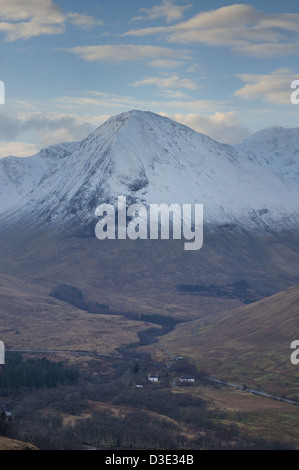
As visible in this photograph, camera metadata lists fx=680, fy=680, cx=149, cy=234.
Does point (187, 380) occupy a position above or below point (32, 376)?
below

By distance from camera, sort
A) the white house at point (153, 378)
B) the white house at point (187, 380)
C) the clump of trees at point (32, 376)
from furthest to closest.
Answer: the white house at point (187, 380) < the white house at point (153, 378) < the clump of trees at point (32, 376)

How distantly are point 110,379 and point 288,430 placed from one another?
65.5 m

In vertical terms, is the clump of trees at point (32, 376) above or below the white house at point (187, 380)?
above

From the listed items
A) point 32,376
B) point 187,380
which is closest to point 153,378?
point 187,380

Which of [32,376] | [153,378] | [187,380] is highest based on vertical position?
[32,376]

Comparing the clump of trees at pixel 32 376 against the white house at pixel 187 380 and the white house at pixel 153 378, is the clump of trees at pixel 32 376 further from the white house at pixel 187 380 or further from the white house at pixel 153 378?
the white house at pixel 187 380

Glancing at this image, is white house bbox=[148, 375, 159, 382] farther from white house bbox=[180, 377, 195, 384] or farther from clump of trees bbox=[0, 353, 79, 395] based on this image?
clump of trees bbox=[0, 353, 79, 395]

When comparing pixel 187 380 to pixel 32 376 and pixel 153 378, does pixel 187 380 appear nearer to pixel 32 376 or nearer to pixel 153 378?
pixel 153 378

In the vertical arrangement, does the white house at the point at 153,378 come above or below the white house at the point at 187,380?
above

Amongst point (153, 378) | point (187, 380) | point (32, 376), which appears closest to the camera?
point (32, 376)

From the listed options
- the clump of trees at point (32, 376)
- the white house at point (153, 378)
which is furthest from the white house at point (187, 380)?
the clump of trees at point (32, 376)

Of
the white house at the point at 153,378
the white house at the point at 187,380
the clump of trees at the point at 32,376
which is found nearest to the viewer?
the clump of trees at the point at 32,376

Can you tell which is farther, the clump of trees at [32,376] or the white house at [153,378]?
the white house at [153,378]
